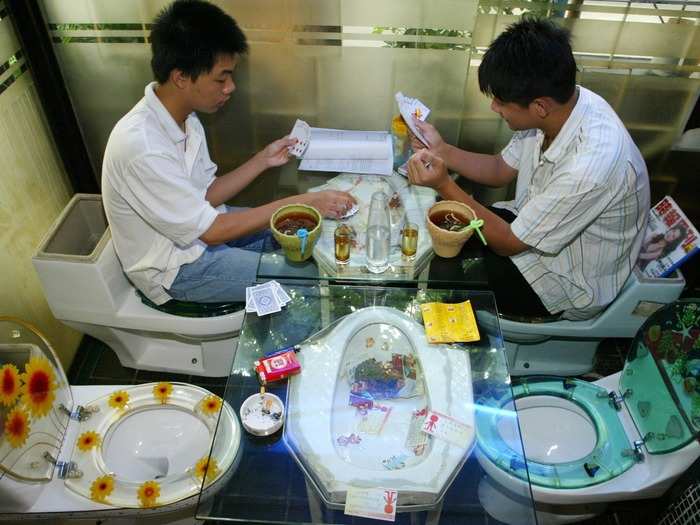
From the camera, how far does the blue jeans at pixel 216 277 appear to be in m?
2.06

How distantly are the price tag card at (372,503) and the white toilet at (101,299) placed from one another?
0.95 metres

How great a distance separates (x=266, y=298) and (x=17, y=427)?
735 mm

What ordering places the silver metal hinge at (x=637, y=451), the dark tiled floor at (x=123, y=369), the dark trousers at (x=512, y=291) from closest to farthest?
the silver metal hinge at (x=637, y=451)
the dark trousers at (x=512, y=291)
the dark tiled floor at (x=123, y=369)

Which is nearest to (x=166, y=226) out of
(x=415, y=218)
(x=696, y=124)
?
(x=415, y=218)

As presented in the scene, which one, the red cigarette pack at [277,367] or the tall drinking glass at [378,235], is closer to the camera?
the red cigarette pack at [277,367]

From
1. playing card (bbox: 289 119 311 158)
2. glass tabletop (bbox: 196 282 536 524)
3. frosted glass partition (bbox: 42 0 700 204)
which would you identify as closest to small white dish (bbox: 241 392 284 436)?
glass tabletop (bbox: 196 282 536 524)

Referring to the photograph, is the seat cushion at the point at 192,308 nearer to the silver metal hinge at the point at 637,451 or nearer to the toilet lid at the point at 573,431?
the toilet lid at the point at 573,431

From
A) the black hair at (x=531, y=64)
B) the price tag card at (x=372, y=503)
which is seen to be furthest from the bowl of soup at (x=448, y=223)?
the price tag card at (x=372, y=503)

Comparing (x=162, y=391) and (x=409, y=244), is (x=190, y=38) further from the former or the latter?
(x=162, y=391)

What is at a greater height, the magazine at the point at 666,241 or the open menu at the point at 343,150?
the open menu at the point at 343,150

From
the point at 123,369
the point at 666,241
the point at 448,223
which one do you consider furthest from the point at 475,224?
the point at 123,369

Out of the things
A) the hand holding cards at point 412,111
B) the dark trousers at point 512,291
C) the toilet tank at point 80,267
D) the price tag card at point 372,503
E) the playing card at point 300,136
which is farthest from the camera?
the playing card at point 300,136

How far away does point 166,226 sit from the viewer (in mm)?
1833

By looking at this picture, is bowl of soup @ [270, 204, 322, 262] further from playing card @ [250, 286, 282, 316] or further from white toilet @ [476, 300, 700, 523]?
white toilet @ [476, 300, 700, 523]
